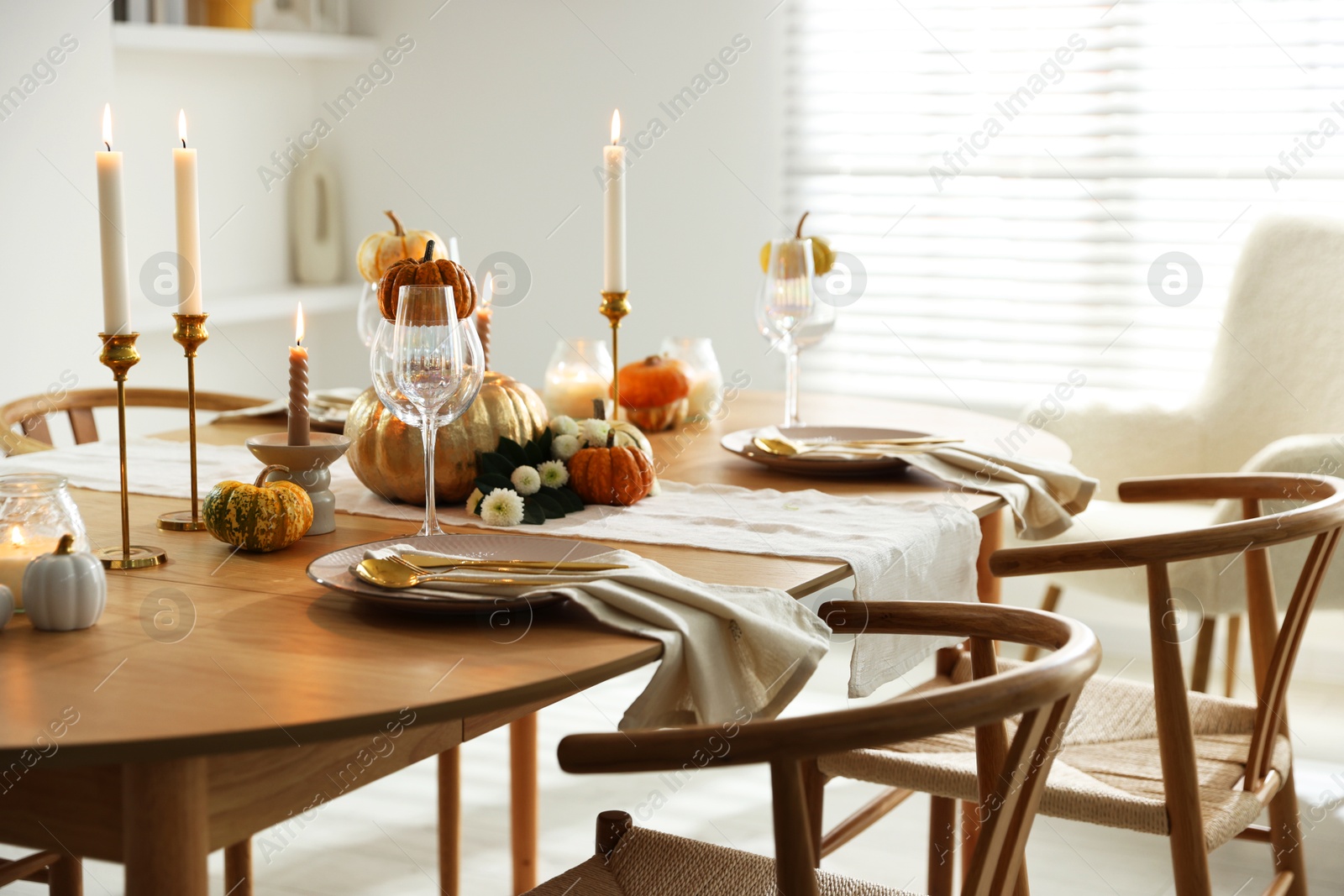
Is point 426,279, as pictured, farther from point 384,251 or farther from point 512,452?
point 384,251

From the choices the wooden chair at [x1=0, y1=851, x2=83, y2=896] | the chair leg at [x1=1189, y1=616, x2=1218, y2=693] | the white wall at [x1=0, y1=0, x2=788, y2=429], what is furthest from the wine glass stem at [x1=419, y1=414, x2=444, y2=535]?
the white wall at [x1=0, y1=0, x2=788, y2=429]

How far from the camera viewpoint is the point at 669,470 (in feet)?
6.06

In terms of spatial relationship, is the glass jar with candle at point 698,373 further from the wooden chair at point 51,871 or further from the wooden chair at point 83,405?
the wooden chair at point 51,871

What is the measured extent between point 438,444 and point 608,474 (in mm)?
192

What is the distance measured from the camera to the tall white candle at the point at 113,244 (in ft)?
4.20

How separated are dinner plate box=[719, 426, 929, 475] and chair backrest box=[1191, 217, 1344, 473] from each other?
1276 millimetres

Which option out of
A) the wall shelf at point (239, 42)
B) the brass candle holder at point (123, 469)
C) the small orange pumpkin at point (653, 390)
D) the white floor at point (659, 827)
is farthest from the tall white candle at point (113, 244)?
the wall shelf at point (239, 42)

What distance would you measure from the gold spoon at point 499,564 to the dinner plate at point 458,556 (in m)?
0.04

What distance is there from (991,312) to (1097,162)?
43cm

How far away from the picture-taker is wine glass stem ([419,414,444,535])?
4.62 ft

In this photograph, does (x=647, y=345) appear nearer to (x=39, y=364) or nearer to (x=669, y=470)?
(x=39, y=364)

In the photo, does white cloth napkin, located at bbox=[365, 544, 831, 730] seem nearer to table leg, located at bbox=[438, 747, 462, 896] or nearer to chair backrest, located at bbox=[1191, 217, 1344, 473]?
table leg, located at bbox=[438, 747, 462, 896]

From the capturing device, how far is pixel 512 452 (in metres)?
1.58

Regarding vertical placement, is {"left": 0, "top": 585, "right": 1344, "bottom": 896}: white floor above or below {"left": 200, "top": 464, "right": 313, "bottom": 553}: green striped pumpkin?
below
